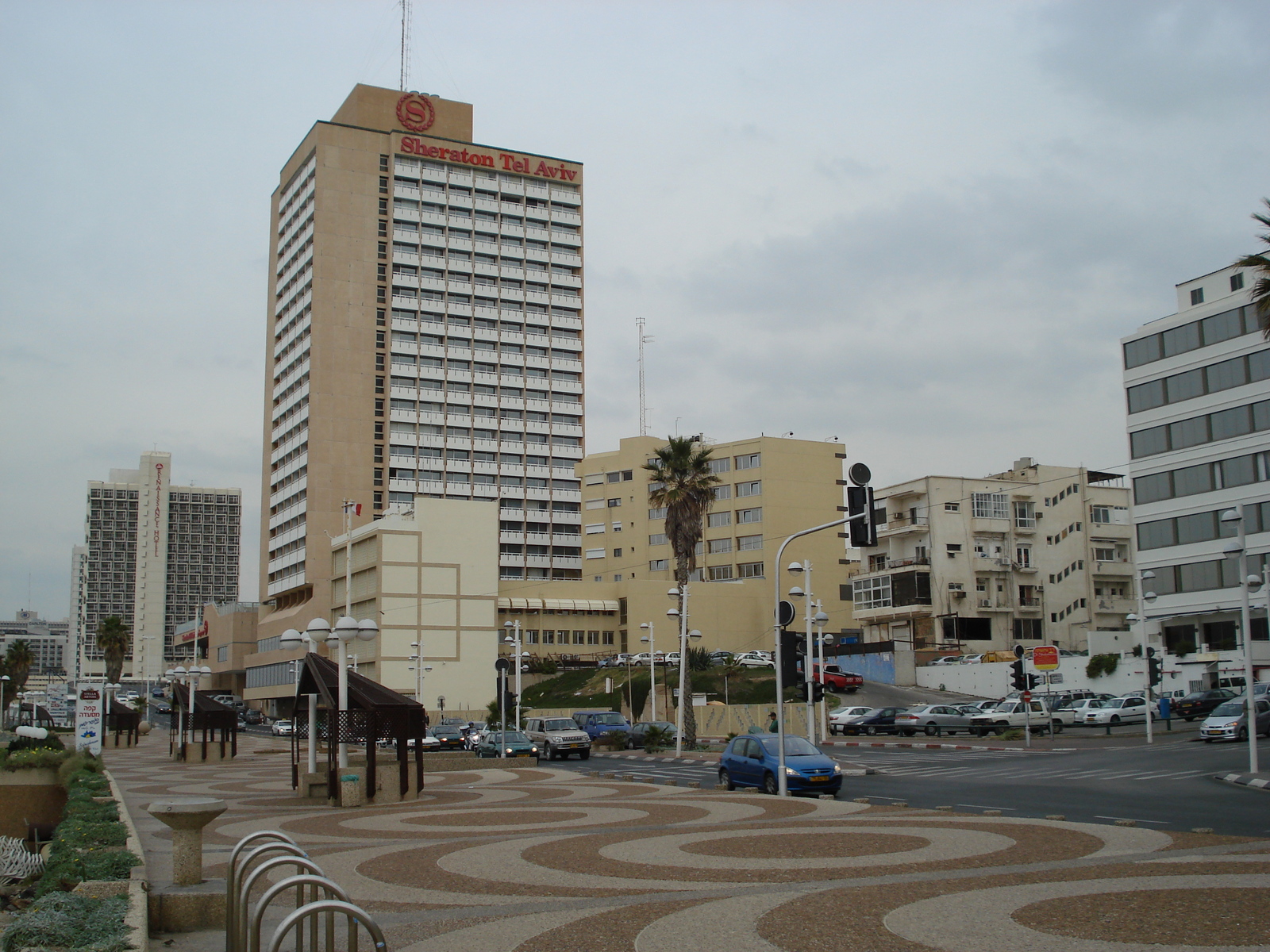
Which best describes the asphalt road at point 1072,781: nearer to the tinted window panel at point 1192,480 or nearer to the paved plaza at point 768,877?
the paved plaza at point 768,877

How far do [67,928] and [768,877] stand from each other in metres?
7.24

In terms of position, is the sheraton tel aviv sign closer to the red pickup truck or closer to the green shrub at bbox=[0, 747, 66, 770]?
the red pickup truck

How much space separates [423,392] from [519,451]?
11.1 m

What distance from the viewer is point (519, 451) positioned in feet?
370

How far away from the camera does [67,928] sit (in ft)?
27.3

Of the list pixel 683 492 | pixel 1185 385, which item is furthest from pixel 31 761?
pixel 1185 385

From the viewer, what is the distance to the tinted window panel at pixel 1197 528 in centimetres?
6016

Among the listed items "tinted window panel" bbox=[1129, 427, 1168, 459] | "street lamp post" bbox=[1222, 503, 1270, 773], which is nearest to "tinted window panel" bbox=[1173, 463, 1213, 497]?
"tinted window panel" bbox=[1129, 427, 1168, 459]

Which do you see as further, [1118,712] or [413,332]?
[413,332]

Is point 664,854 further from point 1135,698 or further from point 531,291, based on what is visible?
point 531,291

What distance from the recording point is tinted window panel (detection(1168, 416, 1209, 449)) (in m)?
60.7

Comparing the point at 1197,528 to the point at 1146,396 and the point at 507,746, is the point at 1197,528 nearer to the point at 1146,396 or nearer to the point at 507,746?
the point at 1146,396

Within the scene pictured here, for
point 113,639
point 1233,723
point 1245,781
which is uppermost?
point 113,639

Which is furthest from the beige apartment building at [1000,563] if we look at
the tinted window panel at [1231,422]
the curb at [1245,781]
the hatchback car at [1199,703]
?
the curb at [1245,781]
